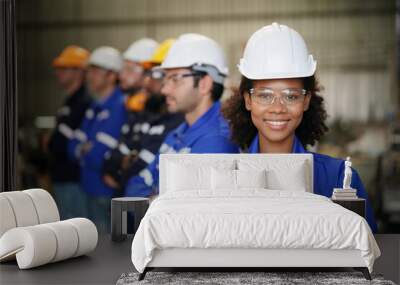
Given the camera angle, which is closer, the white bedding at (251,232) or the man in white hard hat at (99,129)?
the white bedding at (251,232)

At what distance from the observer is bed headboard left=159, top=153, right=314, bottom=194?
22.2 feet

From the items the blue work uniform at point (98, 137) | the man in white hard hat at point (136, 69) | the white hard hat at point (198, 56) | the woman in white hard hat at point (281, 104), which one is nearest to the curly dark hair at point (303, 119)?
the woman in white hard hat at point (281, 104)

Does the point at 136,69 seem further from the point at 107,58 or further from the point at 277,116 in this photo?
the point at 277,116

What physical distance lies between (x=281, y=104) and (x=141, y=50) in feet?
5.26

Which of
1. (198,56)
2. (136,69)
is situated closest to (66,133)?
(136,69)

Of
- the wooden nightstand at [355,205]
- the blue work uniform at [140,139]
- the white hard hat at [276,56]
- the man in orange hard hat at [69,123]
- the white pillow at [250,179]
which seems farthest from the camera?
the man in orange hard hat at [69,123]

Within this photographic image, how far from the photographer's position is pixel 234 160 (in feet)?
22.5

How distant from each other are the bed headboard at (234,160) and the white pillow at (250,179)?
1.36ft

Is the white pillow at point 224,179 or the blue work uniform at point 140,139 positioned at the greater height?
the blue work uniform at point 140,139

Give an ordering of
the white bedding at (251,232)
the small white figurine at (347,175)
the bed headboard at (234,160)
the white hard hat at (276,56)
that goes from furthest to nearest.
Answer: the white hard hat at (276,56) → the bed headboard at (234,160) → the small white figurine at (347,175) → the white bedding at (251,232)

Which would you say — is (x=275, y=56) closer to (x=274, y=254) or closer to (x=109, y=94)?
(x=109, y=94)

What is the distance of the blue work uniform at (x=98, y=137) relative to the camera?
24.5 feet

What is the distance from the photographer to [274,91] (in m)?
7.13

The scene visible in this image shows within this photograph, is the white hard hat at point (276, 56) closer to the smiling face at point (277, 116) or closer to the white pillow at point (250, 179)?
the smiling face at point (277, 116)
